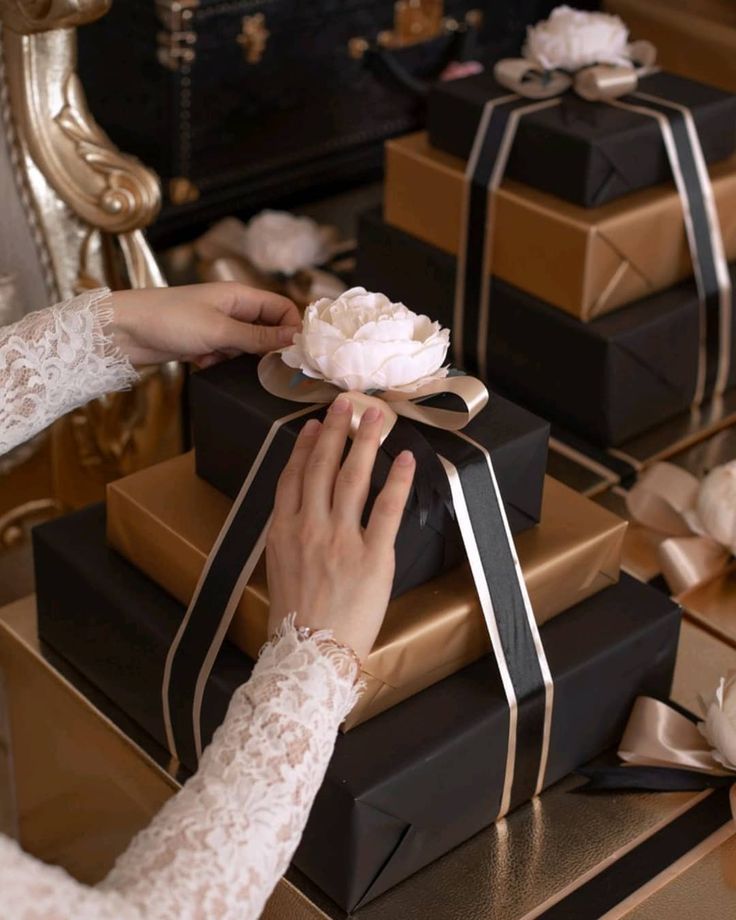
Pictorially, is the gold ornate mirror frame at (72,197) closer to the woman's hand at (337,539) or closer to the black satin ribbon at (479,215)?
the black satin ribbon at (479,215)

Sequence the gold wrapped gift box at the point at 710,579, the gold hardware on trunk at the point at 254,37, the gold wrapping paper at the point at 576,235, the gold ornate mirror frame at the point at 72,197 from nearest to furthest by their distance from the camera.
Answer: the gold wrapped gift box at the point at 710,579 < the gold wrapping paper at the point at 576,235 < the gold ornate mirror frame at the point at 72,197 < the gold hardware on trunk at the point at 254,37

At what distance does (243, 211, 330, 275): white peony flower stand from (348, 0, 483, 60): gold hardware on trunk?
0.41 metres

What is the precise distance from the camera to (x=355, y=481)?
83 cm

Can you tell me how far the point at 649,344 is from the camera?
135 cm

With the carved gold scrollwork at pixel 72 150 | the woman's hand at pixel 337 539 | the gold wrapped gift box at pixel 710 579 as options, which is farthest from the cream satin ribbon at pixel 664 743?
the carved gold scrollwork at pixel 72 150

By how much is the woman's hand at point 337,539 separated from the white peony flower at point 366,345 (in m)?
0.06

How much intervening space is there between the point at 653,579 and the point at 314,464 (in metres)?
0.50

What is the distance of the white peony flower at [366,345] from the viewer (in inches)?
35.2

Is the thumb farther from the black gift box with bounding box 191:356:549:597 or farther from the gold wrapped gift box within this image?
the gold wrapped gift box

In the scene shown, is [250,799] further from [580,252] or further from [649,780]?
[580,252]

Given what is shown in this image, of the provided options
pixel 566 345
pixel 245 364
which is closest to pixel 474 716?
pixel 245 364

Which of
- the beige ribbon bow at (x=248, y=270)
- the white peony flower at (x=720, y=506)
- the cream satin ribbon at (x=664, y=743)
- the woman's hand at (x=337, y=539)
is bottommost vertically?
the beige ribbon bow at (x=248, y=270)

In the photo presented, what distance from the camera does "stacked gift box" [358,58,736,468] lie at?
4.40ft

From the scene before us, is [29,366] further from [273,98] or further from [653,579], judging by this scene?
[273,98]
